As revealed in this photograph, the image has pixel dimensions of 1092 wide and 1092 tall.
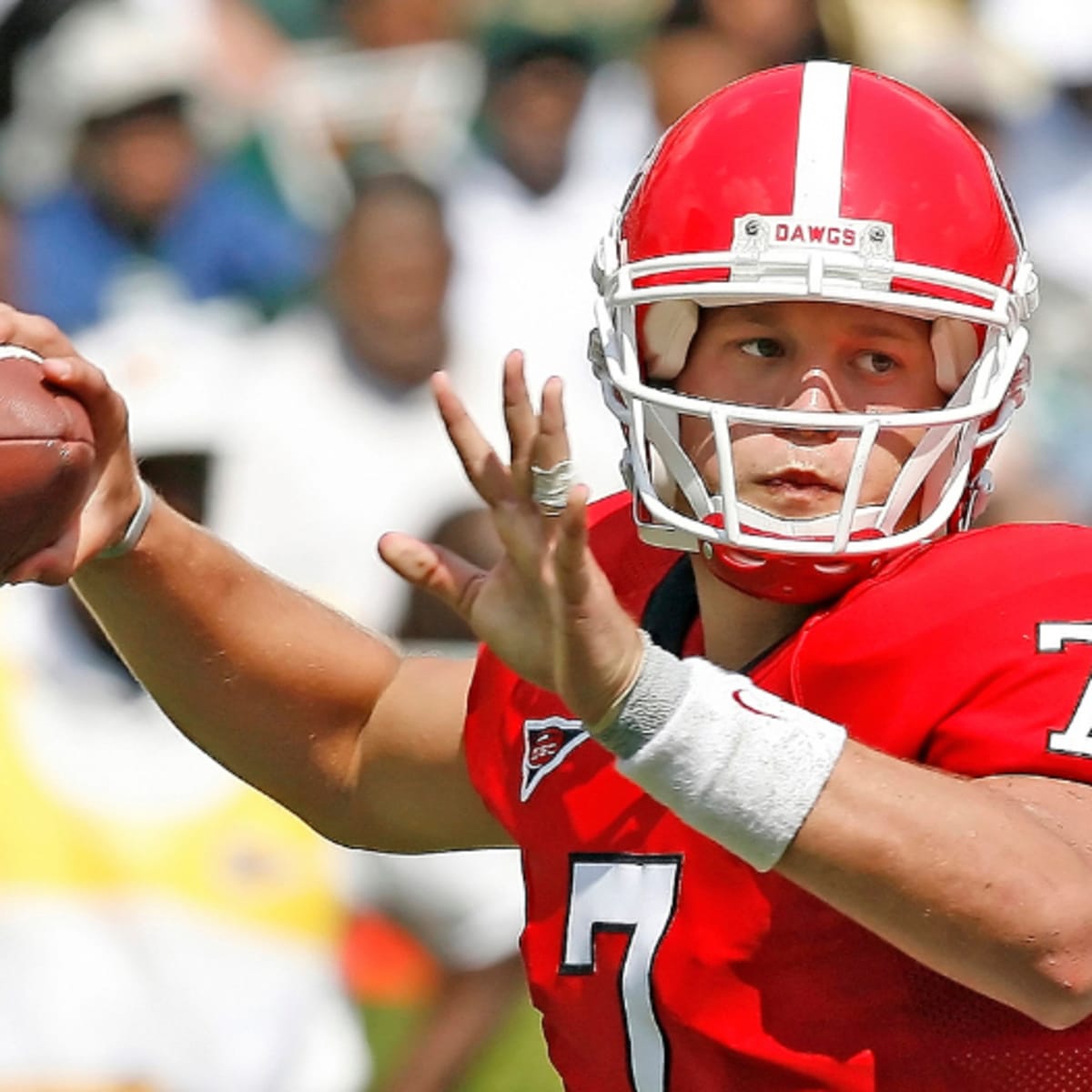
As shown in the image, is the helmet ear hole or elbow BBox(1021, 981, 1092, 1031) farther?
the helmet ear hole

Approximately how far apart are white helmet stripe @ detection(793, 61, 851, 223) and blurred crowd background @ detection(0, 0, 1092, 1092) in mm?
1847

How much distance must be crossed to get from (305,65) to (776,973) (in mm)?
2568

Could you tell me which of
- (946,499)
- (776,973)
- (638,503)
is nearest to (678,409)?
(638,503)

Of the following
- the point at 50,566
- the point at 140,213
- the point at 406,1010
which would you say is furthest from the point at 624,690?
the point at 140,213

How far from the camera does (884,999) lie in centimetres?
169

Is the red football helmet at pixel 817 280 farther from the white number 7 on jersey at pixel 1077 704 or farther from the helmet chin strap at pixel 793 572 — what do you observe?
the white number 7 on jersey at pixel 1077 704

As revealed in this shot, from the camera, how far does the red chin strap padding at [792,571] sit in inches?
71.2

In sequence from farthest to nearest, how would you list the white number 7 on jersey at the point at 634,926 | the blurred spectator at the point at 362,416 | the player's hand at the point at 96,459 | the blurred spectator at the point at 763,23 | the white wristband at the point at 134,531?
the blurred spectator at the point at 763,23, the blurred spectator at the point at 362,416, the white wristband at the point at 134,531, the player's hand at the point at 96,459, the white number 7 on jersey at the point at 634,926

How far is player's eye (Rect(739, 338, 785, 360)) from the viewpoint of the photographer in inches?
73.7

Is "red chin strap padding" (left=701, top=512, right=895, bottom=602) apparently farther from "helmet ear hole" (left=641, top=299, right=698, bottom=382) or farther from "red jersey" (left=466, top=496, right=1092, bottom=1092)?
"helmet ear hole" (left=641, top=299, right=698, bottom=382)

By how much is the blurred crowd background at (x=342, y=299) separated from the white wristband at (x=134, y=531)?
1614 mm

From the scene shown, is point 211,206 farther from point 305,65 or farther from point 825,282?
point 825,282

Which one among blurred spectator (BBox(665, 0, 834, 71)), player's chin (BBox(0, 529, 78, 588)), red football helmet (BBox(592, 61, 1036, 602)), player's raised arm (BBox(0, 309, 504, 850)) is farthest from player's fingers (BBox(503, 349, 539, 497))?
blurred spectator (BBox(665, 0, 834, 71))

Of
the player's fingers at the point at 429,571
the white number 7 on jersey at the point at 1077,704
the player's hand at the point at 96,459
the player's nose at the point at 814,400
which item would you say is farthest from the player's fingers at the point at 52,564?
the white number 7 on jersey at the point at 1077,704
